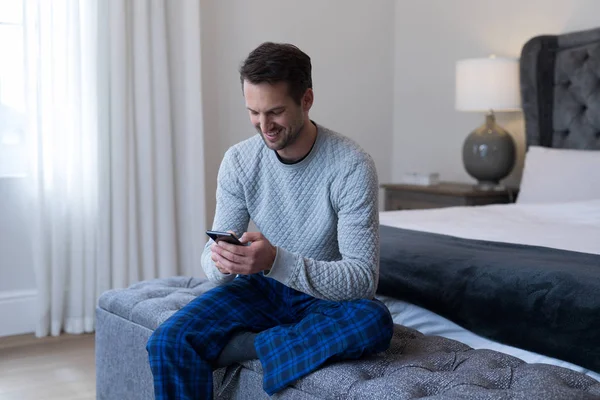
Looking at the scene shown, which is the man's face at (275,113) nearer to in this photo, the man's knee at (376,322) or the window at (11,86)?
the man's knee at (376,322)

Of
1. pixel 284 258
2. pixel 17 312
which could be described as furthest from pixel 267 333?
pixel 17 312

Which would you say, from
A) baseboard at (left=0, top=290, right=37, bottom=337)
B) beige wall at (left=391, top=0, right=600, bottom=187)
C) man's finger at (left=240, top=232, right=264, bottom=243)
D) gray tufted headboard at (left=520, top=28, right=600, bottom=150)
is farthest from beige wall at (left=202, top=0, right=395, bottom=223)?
man's finger at (left=240, top=232, right=264, bottom=243)

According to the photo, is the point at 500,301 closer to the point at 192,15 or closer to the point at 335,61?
the point at 192,15

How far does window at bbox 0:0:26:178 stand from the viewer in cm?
362

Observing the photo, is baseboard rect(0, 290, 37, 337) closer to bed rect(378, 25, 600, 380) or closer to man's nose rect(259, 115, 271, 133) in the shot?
bed rect(378, 25, 600, 380)

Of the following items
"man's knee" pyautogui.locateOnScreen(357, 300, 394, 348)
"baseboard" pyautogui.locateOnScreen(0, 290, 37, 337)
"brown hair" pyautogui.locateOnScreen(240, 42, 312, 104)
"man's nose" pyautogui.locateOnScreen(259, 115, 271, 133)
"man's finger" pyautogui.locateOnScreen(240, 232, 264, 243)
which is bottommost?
"baseboard" pyautogui.locateOnScreen(0, 290, 37, 337)

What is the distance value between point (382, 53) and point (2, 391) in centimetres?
320

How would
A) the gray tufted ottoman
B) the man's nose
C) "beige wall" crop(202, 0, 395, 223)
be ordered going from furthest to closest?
"beige wall" crop(202, 0, 395, 223) → the man's nose → the gray tufted ottoman

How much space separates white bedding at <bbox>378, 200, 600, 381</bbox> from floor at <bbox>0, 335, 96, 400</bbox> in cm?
131

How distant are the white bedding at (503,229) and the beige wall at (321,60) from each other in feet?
5.04

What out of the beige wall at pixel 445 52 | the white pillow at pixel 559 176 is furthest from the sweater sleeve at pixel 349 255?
the beige wall at pixel 445 52

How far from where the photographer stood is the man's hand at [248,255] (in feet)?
5.46

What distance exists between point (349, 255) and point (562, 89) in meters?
2.57

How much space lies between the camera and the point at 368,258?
175cm
